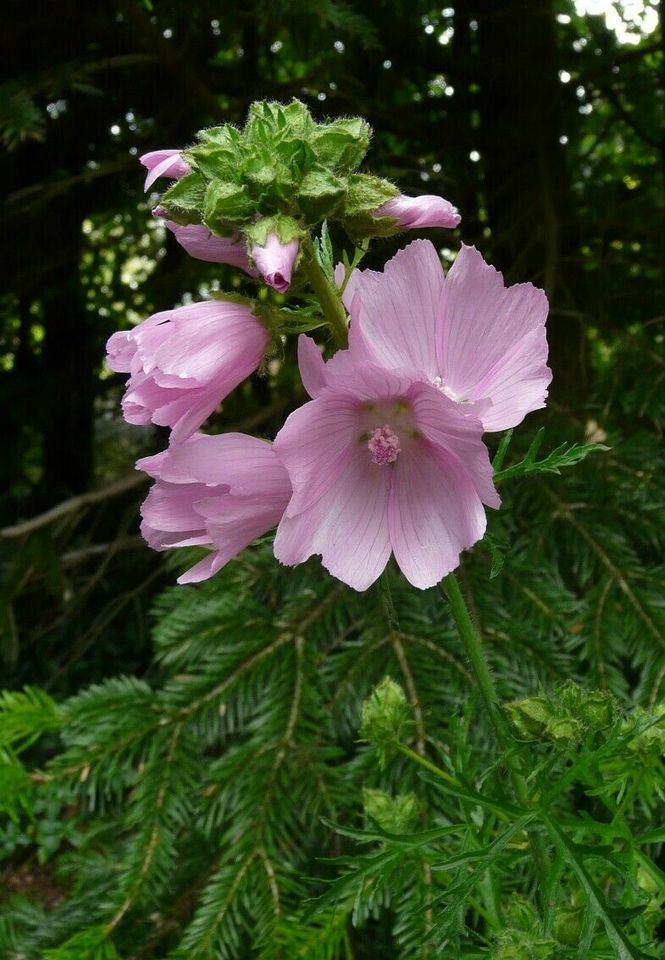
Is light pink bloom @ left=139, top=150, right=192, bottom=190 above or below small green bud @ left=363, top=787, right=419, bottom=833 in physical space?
above

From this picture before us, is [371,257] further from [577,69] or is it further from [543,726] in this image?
[543,726]

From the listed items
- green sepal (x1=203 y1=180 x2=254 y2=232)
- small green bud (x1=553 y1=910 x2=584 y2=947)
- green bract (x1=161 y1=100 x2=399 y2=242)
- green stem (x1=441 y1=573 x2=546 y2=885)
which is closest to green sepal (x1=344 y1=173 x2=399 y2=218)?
green bract (x1=161 y1=100 x2=399 y2=242)

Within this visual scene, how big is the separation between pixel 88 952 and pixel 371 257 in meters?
1.75

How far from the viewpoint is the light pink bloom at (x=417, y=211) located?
3.03ft

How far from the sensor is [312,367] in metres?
0.87

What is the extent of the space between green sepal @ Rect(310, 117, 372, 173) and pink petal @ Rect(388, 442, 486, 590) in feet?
0.99

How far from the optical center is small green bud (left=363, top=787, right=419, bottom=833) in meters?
1.31

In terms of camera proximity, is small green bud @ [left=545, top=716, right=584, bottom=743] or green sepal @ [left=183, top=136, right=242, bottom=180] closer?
green sepal @ [left=183, top=136, right=242, bottom=180]

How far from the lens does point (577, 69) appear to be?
324 centimetres

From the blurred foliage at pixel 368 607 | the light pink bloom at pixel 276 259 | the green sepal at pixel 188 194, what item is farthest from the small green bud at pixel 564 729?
the green sepal at pixel 188 194

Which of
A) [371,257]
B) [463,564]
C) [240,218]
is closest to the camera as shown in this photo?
[240,218]

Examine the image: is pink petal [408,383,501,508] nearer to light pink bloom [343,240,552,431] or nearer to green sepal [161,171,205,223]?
light pink bloom [343,240,552,431]

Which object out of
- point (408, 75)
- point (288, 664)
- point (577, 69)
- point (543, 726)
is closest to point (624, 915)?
point (543, 726)

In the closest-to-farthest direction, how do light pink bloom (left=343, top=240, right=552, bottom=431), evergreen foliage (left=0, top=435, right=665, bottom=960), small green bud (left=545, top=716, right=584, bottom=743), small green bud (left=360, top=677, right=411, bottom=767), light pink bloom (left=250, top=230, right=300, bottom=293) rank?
1. light pink bloom (left=250, top=230, right=300, bottom=293)
2. light pink bloom (left=343, top=240, right=552, bottom=431)
3. small green bud (left=545, top=716, right=584, bottom=743)
4. small green bud (left=360, top=677, right=411, bottom=767)
5. evergreen foliage (left=0, top=435, right=665, bottom=960)
